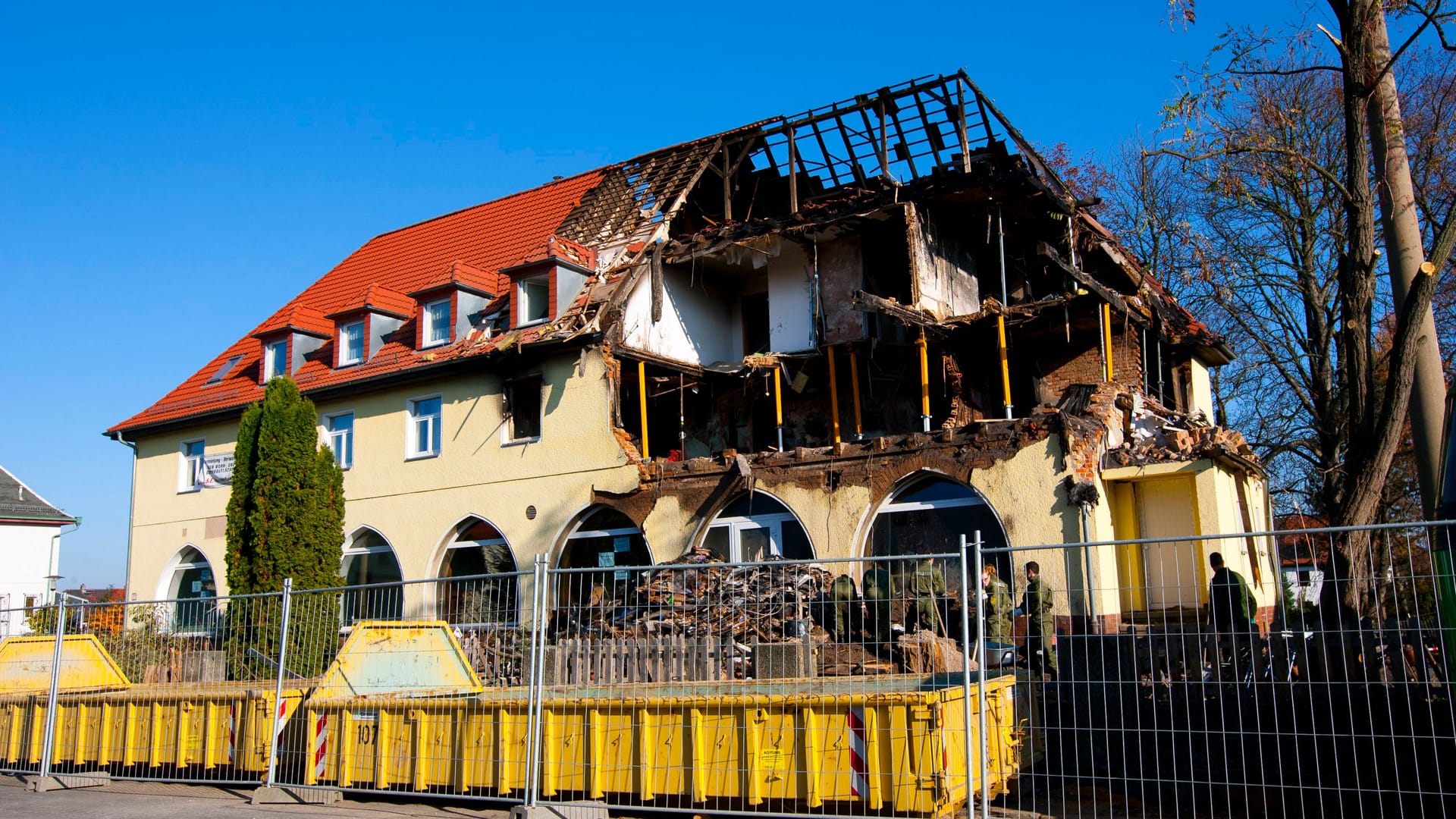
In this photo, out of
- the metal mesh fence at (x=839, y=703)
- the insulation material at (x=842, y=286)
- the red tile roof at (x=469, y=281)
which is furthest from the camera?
the red tile roof at (x=469, y=281)

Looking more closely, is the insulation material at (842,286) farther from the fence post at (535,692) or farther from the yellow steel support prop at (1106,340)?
the fence post at (535,692)

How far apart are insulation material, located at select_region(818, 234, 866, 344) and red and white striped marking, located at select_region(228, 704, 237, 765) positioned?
1361 centimetres

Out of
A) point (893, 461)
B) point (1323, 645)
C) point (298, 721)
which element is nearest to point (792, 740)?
point (1323, 645)

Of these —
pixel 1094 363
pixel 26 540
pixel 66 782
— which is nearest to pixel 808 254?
pixel 1094 363

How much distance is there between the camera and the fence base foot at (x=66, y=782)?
11.7 meters

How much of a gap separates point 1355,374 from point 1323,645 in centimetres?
285

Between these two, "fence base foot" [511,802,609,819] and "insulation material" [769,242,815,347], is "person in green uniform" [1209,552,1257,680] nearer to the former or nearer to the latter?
"fence base foot" [511,802,609,819]

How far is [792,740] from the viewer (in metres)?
8.37

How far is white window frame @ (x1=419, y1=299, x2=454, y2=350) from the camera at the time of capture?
24.5m

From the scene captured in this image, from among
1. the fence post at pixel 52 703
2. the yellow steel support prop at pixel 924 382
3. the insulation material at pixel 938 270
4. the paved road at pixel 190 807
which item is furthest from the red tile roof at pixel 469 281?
the paved road at pixel 190 807

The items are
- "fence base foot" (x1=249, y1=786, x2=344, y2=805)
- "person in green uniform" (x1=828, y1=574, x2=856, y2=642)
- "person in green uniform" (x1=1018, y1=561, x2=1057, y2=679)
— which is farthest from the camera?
"person in green uniform" (x1=828, y1=574, x2=856, y2=642)

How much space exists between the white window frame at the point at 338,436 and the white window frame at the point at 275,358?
2.22 meters

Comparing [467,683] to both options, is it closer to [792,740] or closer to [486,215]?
[792,740]

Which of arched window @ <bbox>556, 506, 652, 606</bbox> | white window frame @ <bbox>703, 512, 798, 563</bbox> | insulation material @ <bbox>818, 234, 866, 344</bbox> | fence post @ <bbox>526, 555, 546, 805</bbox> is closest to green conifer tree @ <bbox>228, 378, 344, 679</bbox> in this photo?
arched window @ <bbox>556, 506, 652, 606</bbox>
